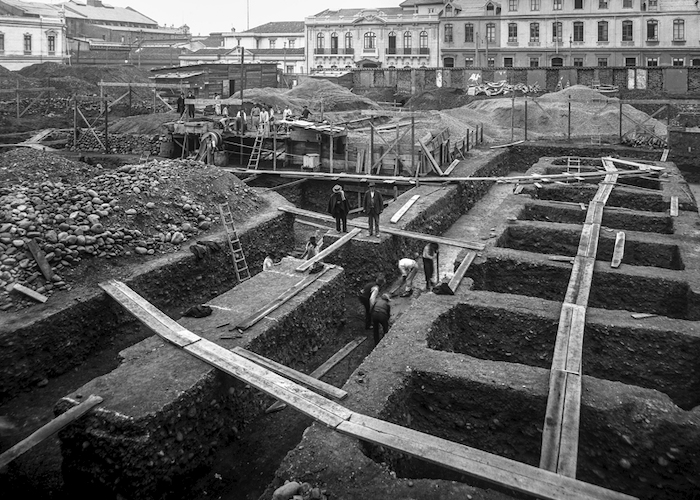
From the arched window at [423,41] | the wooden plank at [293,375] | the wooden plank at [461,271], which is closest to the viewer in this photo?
the wooden plank at [293,375]

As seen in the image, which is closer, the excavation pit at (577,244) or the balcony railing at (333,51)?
the excavation pit at (577,244)

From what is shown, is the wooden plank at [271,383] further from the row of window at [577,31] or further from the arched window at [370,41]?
the arched window at [370,41]

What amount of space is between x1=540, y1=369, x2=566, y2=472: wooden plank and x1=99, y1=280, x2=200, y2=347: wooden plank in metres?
4.76

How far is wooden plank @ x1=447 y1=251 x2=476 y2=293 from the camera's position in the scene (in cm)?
Result: 1038

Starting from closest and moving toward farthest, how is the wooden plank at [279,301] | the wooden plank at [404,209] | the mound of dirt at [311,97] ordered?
1. the wooden plank at [279,301]
2. the wooden plank at [404,209]
3. the mound of dirt at [311,97]

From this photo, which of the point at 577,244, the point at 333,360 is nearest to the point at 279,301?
the point at 333,360

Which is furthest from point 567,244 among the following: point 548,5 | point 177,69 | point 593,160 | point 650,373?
point 548,5

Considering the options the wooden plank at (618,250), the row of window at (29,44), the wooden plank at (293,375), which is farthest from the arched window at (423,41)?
the wooden plank at (293,375)

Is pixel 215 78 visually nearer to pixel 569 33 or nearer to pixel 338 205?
pixel 338 205

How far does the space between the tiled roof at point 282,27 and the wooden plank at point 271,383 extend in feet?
228

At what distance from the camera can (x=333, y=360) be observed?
1053cm

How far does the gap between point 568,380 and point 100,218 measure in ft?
31.6

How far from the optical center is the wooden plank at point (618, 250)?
37.5ft

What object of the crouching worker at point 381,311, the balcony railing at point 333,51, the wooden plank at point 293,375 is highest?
the balcony railing at point 333,51
